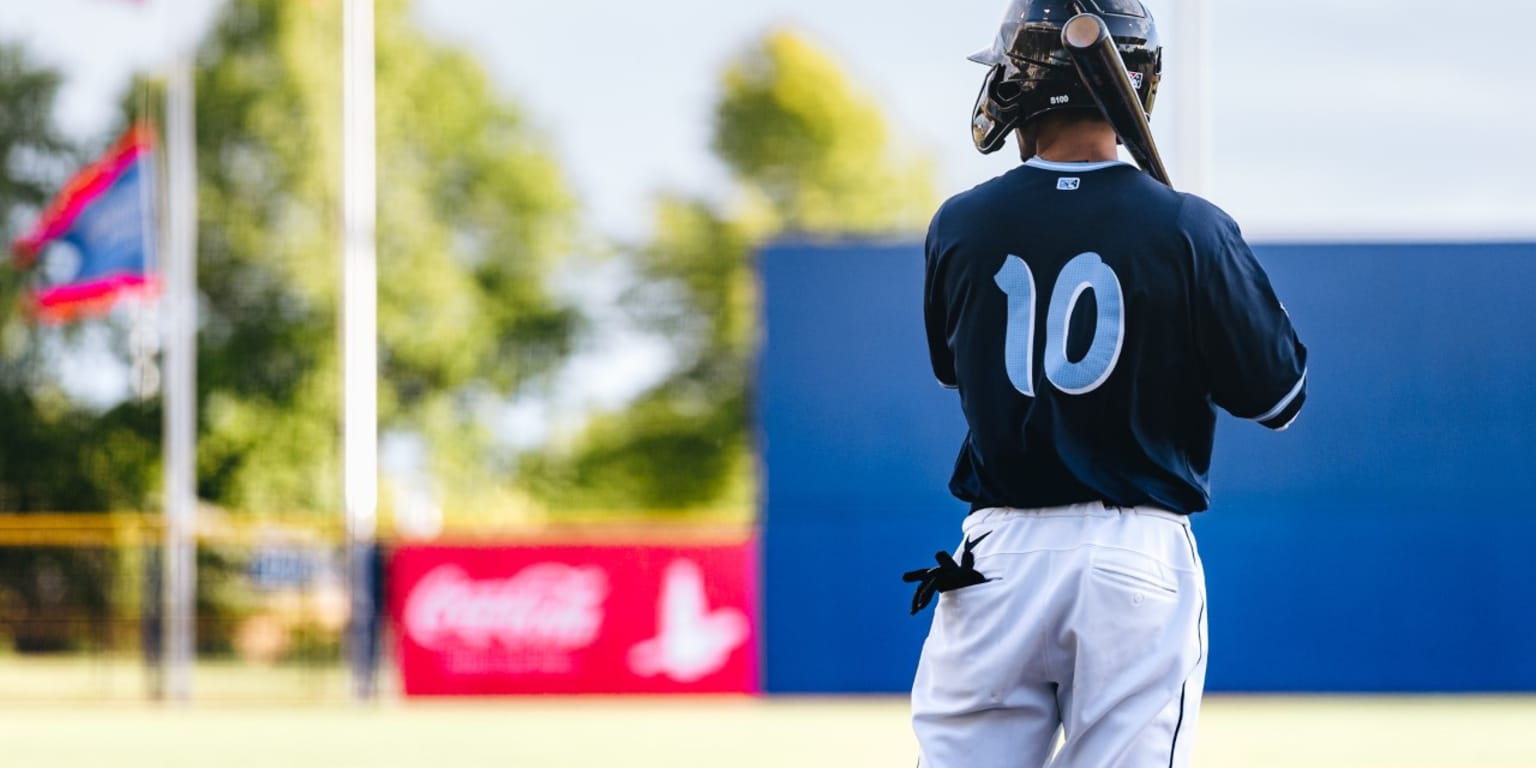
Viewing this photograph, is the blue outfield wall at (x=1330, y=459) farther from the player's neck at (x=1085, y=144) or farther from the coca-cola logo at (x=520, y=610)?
the player's neck at (x=1085, y=144)

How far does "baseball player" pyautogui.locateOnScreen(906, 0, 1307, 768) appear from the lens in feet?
9.41

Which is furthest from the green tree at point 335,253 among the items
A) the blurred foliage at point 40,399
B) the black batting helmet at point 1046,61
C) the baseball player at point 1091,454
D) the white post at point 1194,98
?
the baseball player at point 1091,454

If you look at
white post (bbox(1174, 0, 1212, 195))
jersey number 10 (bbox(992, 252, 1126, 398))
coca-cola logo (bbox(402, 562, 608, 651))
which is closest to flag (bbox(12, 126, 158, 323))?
coca-cola logo (bbox(402, 562, 608, 651))

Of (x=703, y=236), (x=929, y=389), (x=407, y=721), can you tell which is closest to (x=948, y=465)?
(x=929, y=389)

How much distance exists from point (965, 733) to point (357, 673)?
11.9 meters

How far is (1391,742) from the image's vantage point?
9914 mm

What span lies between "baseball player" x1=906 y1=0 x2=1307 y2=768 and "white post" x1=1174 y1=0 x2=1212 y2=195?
9205 millimetres

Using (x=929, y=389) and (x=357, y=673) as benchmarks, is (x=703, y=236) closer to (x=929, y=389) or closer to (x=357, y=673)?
(x=357, y=673)

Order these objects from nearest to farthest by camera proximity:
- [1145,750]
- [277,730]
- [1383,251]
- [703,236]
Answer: [1145,750] < [1383,251] < [277,730] < [703,236]

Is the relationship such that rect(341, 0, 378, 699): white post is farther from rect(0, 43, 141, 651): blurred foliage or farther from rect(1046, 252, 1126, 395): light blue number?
rect(0, 43, 141, 651): blurred foliage

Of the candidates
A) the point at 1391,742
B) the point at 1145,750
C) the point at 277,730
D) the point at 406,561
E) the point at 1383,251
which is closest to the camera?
the point at 1145,750

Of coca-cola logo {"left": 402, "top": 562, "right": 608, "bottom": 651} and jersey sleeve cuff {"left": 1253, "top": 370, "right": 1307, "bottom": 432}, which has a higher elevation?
jersey sleeve cuff {"left": 1253, "top": 370, "right": 1307, "bottom": 432}

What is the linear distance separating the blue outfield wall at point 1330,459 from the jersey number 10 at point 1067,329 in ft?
26.0

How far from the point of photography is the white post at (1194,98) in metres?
12.1
